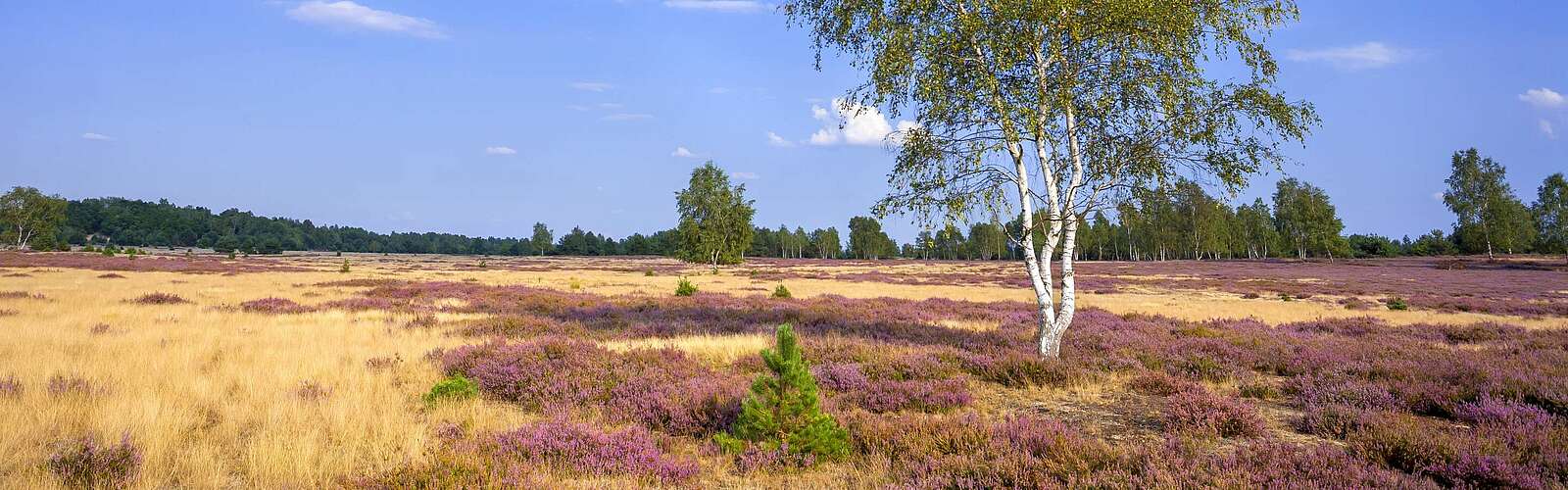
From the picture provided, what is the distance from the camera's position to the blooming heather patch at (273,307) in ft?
63.5

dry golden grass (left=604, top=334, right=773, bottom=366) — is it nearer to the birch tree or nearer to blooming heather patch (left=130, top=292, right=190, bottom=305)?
blooming heather patch (left=130, top=292, right=190, bottom=305)

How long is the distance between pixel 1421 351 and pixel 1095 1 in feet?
29.2

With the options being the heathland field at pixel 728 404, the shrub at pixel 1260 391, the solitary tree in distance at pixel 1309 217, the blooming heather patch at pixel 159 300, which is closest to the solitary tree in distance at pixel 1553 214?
the solitary tree in distance at pixel 1309 217

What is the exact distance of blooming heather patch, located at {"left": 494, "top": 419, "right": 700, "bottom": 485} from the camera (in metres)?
5.78

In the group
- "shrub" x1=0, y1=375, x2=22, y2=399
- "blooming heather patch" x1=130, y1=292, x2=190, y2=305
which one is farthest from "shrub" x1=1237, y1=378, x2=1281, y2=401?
"blooming heather patch" x1=130, y1=292, x2=190, y2=305

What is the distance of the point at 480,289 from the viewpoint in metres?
29.4

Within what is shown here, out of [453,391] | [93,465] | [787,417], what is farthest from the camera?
[453,391]

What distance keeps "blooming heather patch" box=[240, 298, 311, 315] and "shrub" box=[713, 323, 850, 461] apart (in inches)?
723

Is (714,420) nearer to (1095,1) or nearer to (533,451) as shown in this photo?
(533,451)

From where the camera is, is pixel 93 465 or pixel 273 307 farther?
pixel 273 307

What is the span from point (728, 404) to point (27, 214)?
441 feet

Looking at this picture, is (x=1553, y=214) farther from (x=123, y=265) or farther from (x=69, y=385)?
(x=123, y=265)

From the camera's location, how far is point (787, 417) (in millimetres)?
6336

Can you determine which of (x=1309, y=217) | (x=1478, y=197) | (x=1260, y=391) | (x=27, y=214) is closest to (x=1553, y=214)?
(x=1478, y=197)
